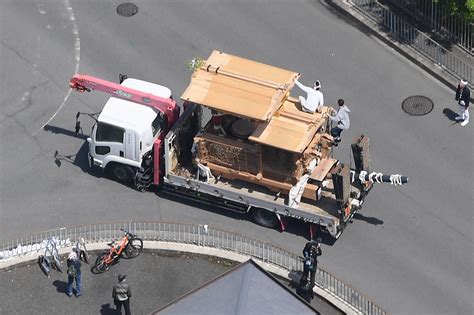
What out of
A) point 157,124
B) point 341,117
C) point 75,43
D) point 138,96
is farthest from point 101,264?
point 75,43

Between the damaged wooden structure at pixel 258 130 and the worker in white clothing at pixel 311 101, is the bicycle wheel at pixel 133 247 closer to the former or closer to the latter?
the damaged wooden structure at pixel 258 130

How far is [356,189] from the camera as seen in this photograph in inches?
1313

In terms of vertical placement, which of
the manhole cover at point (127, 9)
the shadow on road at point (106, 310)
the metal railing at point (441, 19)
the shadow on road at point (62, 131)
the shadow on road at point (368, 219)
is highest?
the metal railing at point (441, 19)

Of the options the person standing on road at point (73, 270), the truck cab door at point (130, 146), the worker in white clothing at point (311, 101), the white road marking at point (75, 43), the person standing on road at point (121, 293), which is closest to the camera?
the person standing on road at point (121, 293)

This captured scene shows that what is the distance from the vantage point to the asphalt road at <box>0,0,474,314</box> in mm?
32781

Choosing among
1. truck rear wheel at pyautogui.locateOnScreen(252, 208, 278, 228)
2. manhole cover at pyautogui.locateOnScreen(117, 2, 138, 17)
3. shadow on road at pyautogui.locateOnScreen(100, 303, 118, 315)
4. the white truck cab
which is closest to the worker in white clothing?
truck rear wheel at pyautogui.locateOnScreen(252, 208, 278, 228)

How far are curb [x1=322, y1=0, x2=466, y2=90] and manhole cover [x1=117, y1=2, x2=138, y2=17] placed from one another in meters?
6.95

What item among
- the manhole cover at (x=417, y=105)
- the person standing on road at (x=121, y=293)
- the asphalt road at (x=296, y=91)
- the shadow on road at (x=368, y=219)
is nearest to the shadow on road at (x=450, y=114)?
the asphalt road at (x=296, y=91)

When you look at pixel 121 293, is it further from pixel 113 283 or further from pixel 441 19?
pixel 441 19

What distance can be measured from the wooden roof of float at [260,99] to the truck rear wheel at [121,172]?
11.8 ft

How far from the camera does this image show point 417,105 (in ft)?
123

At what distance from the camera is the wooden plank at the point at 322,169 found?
32719 millimetres

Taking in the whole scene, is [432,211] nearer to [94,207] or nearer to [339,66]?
A: [339,66]

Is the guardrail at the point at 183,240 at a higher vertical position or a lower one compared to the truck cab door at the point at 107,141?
lower
